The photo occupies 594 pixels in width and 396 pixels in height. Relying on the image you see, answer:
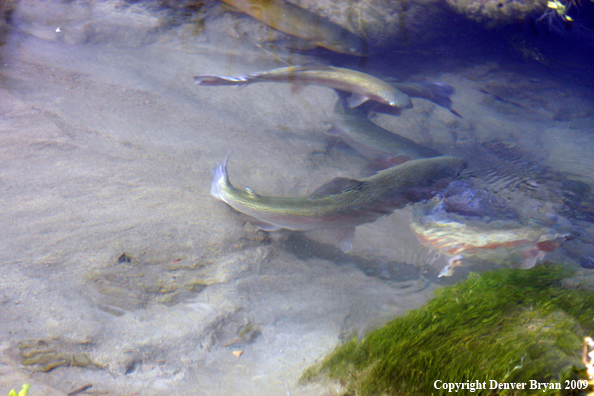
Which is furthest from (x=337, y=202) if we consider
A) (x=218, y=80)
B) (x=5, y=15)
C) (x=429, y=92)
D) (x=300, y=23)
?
(x=5, y=15)

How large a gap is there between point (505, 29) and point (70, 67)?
939cm

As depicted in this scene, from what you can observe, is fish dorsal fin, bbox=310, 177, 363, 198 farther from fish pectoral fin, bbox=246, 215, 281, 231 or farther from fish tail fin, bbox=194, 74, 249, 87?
fish tail fin, bbox=194, 74, 249, 87

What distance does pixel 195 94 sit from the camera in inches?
200

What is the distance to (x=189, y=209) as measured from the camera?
3352 millimetres

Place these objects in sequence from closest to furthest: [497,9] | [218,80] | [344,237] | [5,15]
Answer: [344,237], [218,80], [5,15], [497,9]

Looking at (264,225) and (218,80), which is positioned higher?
(218,80)

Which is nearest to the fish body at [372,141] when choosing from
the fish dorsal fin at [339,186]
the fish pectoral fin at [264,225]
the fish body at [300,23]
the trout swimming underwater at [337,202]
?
the trout swimming underwater at [337,202]

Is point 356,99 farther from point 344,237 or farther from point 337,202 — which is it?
point 344,237

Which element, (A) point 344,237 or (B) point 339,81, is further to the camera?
(B) point 339,81

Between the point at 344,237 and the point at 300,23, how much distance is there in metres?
5.12

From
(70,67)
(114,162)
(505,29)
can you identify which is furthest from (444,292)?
(505,29)

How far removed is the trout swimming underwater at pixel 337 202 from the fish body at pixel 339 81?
1.84 m

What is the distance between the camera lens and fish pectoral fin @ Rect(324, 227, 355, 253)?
3222 mm

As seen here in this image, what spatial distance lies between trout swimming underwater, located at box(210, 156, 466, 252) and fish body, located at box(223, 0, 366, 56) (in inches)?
156
